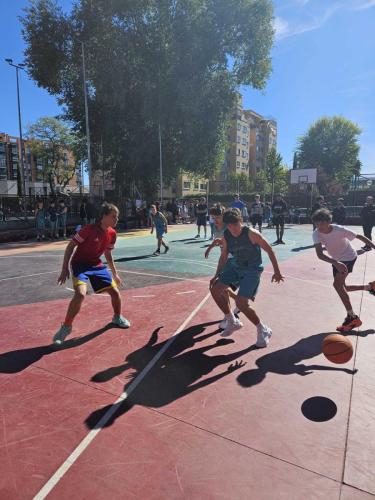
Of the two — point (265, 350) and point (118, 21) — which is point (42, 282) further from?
point (118, 21)

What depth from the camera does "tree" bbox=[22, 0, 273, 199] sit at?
89.2 feet

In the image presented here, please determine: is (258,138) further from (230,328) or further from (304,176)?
(230,328)

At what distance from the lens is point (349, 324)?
5.27m

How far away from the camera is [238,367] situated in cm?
416

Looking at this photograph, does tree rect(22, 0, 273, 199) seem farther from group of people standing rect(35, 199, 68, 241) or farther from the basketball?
the basketball

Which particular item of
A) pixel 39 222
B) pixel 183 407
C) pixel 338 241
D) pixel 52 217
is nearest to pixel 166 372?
pixel 183 407

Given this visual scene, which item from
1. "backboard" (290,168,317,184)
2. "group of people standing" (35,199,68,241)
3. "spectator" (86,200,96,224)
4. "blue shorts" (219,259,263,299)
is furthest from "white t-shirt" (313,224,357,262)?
"backboard" (290,168,317,184)

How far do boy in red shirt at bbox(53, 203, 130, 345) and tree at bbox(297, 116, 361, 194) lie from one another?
5762 centimetres

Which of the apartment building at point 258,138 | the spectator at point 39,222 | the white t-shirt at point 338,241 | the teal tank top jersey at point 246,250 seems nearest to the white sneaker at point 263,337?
the teal tank top jersey at point 246,250

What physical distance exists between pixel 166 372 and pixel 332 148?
6161 centimetres

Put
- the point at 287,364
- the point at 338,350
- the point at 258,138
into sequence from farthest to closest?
the point at 258,138 < the point at 287,364 < the point at 338,350

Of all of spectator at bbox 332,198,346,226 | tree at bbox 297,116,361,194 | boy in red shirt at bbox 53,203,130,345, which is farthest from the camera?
tree at bbox 297,116,361,194

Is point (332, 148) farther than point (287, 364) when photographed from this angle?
Yes

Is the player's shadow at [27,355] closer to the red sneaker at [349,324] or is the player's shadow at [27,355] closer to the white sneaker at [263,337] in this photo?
the white sneaker at [263,337]
